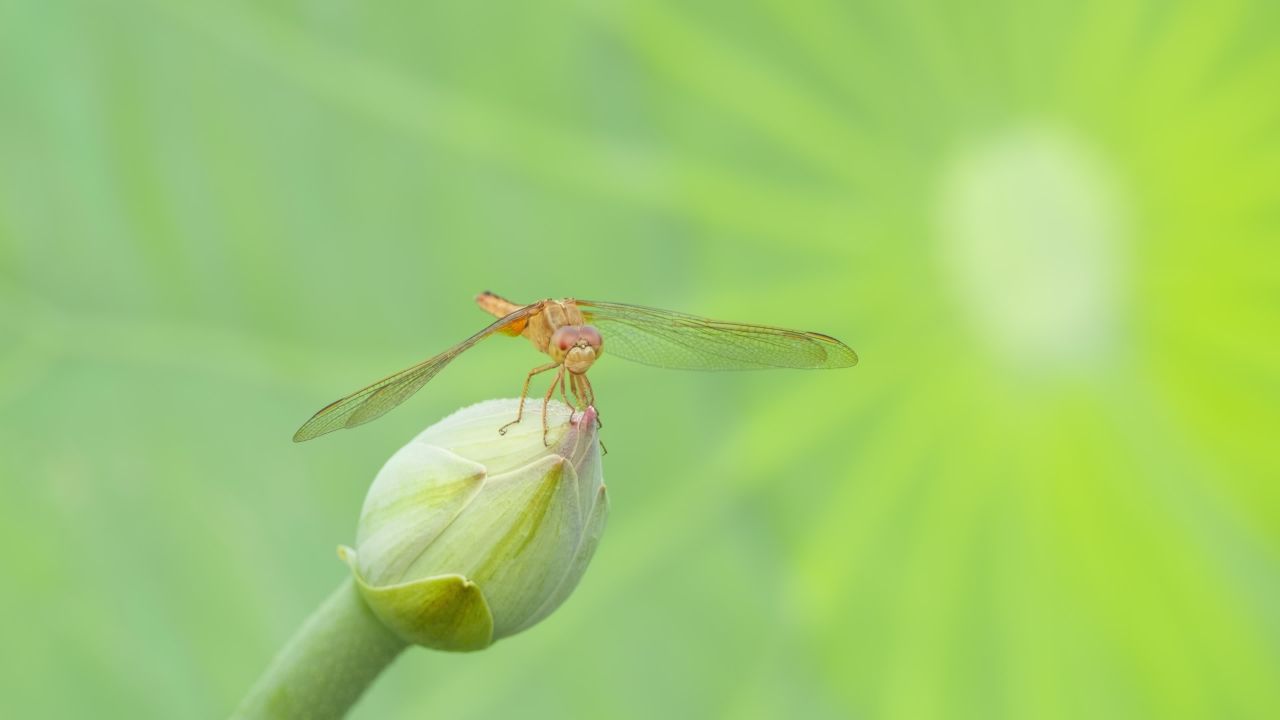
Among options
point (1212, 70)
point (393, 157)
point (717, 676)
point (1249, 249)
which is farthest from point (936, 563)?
point (393, 157)

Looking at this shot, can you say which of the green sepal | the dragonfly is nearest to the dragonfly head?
the dragonfly

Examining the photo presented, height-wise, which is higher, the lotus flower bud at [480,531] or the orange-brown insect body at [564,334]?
the orange-brown insect body at [564,334]

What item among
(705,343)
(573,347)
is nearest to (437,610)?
(573,347)

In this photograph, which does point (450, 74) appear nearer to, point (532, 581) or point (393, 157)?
point (393, 157)

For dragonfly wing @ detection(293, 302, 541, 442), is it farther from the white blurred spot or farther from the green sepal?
the white blurred spot

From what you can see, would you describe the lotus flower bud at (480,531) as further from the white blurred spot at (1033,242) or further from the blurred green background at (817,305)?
the white blurred spot at (1033,242)

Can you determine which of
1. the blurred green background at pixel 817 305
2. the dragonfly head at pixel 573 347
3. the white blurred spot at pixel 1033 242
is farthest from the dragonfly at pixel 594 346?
the white blurred spot at pixel 1033 242

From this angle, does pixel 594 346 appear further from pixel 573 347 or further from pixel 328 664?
pixel 328 664
